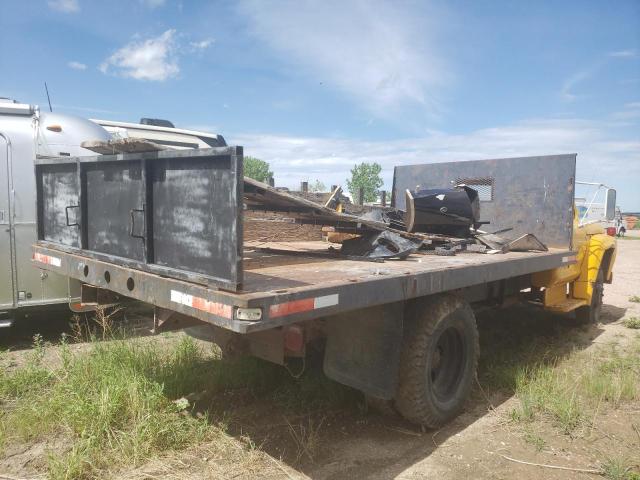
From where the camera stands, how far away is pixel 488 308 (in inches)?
194

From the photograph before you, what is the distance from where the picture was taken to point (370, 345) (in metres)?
3.23

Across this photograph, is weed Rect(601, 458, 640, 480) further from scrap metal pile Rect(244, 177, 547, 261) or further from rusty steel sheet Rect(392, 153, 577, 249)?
rusty steel sheet Rect(392, 153, 577, 249)

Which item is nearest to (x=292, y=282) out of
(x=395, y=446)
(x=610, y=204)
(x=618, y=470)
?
(x=395, y=446)

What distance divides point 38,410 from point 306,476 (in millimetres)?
1915

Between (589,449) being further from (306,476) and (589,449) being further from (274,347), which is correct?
(274,347)

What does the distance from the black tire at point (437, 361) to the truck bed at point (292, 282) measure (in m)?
0.25

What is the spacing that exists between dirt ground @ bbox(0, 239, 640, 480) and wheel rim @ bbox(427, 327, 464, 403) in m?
0.27

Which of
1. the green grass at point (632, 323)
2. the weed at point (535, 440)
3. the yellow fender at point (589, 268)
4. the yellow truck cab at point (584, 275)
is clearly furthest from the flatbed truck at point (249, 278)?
the green grass at point (632, 323)

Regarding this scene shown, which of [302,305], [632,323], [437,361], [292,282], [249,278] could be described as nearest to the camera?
[302,305]

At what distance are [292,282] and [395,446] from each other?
4.84 ft

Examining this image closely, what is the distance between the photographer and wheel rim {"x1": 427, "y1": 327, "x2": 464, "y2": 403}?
3.82 m

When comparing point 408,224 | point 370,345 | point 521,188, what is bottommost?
point 370,345

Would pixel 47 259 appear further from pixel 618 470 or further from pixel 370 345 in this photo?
pixel 618 470

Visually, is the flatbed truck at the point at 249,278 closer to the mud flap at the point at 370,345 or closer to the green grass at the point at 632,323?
the mud flap at the point at 370,345
